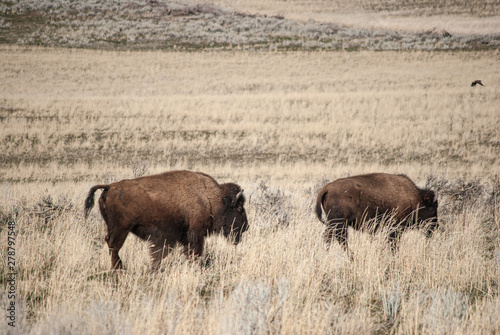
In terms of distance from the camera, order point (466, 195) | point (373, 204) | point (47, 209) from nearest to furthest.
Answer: point (373, 204), point (47, 209), point (466, 195)

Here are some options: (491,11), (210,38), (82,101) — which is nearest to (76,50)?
(210,38)

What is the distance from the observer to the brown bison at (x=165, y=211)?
16.8 ft

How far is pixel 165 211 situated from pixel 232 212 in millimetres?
1039

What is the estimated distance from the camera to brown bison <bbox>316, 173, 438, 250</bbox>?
20.0 feet

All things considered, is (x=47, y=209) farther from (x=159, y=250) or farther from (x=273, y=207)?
(x=273, y=207)

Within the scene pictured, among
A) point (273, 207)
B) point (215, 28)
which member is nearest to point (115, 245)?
point (273, 207)

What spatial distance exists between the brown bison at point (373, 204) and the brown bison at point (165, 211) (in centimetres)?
124

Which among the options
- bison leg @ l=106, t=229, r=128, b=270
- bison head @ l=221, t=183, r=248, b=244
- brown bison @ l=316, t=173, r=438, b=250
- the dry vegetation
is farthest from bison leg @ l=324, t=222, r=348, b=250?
the dry vegetation

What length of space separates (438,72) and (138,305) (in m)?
35.7

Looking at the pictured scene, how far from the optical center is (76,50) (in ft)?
143

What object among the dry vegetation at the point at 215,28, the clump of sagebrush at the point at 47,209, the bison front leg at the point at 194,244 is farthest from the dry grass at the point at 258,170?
the dry vegetation at the point at 215,28

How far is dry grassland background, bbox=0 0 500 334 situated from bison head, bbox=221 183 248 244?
224mm

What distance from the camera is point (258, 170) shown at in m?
15.9

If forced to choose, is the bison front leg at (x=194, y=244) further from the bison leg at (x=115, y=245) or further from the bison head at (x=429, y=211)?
the bison head at (x=429, y=211)
